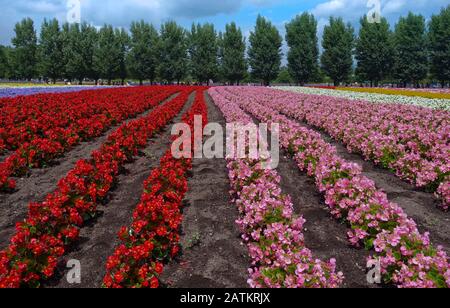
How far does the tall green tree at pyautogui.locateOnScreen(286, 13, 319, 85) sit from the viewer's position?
83.1m

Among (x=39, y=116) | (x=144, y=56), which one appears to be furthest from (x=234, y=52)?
(x=39, y=116)

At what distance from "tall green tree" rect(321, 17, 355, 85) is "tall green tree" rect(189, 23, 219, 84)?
78.5ft

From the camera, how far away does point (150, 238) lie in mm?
5910

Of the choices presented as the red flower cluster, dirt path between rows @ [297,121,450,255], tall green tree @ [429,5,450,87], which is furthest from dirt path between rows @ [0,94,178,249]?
tall green tree @ [429,5,450,87]

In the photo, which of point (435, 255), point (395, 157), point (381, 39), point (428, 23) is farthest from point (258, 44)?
point (435, 255)

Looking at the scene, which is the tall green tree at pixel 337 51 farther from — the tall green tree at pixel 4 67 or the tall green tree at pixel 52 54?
the tall green tree at pixel 4 67

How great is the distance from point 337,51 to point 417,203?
247 ft

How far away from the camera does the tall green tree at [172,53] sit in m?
83.4

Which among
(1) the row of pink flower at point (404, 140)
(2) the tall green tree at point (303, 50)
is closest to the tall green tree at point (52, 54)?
(2) the tall green tree at point (303, 50)

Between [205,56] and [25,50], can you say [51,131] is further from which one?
[25,50]

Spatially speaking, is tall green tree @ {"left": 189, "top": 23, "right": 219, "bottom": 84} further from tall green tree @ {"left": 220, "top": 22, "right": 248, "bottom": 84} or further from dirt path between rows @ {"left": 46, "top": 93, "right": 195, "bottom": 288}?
dirt path between rows @ {"left": 46, "top": 93, "right": 195, "bottom": 288}

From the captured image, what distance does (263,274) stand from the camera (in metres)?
5.01

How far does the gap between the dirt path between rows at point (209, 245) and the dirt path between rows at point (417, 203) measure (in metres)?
3.41
